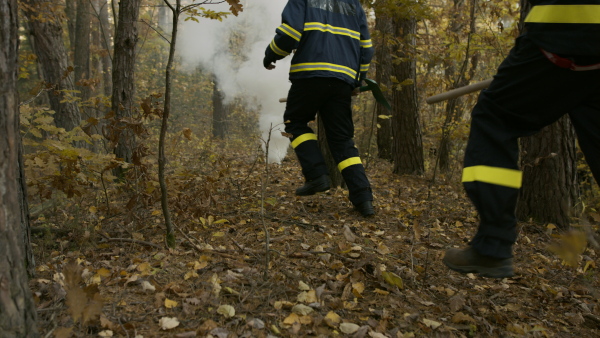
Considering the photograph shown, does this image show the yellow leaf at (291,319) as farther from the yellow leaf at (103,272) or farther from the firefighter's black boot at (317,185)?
the firefighter's black boot at (317,185)

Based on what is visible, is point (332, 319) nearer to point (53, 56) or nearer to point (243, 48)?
point (53, 56)

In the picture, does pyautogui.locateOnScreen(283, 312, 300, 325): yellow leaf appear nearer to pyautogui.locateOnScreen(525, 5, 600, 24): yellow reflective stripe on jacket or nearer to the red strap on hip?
the red strap on hip

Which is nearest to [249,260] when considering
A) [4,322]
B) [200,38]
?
[4,322]

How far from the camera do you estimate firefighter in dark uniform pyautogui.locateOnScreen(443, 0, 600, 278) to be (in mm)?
1934

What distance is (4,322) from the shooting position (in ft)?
4.84

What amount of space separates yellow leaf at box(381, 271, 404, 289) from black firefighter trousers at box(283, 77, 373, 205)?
146 centimetres

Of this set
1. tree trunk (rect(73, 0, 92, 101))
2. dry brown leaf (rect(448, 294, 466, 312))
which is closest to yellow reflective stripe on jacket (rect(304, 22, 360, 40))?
dry brown leaf (rect(448, 294, 466, 312))

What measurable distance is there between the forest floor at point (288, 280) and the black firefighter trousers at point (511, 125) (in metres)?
0.47

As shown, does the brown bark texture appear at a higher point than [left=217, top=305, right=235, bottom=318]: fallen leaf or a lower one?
higher

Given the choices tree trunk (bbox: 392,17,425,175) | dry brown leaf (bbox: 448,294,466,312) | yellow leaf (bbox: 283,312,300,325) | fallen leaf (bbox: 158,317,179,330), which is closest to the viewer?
fallen leaf (bbox: 158,317,179,330)

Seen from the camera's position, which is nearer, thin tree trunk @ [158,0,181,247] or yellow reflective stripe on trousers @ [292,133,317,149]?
thin tree trunk @ [158,0,181,247]

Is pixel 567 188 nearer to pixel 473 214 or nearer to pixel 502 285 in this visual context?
pixel 473 214

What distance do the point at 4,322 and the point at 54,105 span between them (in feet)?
21.1

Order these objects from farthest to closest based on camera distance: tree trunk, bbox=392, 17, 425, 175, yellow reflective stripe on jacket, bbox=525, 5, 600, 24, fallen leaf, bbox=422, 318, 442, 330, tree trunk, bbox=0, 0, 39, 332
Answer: tree trunk, bbox=392, 17, 425, 175 → fallen leaf, bbox=422, 318, 442, 330 → yellow reflective stripe on jacket, bbox=525, 5, 600, 24 → tree trunk, bbox=0, 0, 39, 332
